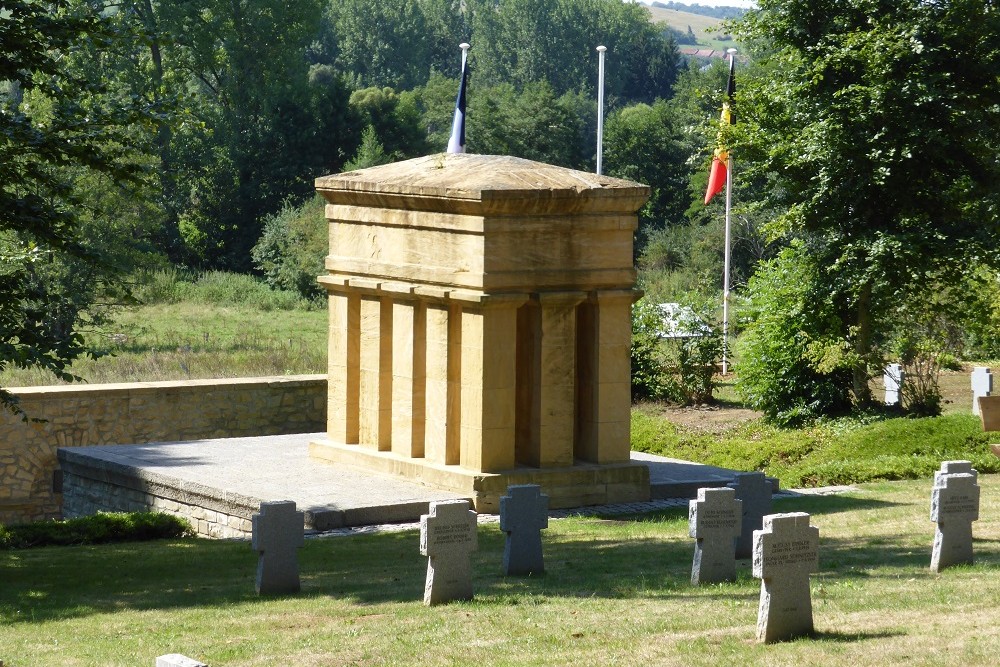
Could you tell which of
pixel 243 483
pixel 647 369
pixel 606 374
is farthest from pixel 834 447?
pixel 243 483

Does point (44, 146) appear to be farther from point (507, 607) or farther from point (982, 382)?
point (982, 382)

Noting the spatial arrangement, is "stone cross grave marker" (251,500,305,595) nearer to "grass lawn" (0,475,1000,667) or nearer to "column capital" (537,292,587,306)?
"grass lawn" (0,475,1000,667)

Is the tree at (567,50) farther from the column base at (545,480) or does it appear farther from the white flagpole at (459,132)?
the column base at (545,480)

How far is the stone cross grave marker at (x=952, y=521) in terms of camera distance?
11008 mm

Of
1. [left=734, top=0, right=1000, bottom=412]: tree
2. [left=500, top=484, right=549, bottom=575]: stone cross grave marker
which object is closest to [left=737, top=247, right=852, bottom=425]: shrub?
[left=734, top=0, right=1000, bottom=412]: tree

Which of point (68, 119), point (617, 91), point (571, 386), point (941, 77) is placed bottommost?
point (571, 386)

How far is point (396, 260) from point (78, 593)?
592cm

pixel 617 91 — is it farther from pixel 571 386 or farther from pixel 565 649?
pixel 565 649

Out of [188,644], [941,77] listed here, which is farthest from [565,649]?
[941,77]

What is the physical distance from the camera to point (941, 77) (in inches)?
811

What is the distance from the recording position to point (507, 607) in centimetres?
1002

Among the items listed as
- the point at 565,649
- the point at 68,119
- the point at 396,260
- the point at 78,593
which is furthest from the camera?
the point at 396,260

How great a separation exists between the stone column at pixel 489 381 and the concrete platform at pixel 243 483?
1.94 feet

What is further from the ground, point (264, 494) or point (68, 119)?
point (68, 119)
